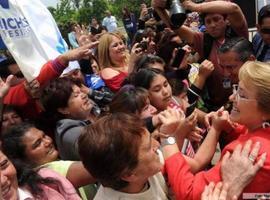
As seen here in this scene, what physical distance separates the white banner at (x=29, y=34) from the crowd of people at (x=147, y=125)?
17 centimetres

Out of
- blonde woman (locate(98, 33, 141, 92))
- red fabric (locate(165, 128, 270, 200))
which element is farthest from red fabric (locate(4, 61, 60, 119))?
red fabric (locate(165, 128, 270, 200))

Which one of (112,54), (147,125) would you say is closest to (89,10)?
(112,54)

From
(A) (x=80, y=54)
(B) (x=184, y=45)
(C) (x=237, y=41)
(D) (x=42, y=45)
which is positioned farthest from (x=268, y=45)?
(D) (x=42, y=45)

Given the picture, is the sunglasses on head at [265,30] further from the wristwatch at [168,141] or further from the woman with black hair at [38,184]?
the woman with black hair at [38,184]

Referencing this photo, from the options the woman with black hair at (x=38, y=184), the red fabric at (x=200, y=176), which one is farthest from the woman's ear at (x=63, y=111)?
the red fabric at (x=200, y=176)

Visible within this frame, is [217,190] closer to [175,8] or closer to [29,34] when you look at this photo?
[175,8]

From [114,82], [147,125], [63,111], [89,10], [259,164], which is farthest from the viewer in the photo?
[89,10]

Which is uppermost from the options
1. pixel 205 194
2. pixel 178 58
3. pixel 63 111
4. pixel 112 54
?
pixel 205 194

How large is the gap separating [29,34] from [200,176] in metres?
1.83

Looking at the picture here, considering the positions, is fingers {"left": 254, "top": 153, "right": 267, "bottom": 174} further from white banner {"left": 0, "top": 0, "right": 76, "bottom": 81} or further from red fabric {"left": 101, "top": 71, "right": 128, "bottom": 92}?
red fabric {"left": 101, "top": 71, "right": 128, "bottom": 92}

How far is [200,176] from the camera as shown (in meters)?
1.77

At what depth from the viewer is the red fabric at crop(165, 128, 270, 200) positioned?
164 centimetres

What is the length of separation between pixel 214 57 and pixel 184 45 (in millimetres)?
880

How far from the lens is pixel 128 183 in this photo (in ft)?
5.49
